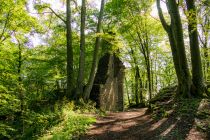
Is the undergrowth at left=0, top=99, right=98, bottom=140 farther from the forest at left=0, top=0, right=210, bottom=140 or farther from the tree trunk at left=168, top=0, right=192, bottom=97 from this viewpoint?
the tree trunk at left=168, top=0, right=192, bottom=97

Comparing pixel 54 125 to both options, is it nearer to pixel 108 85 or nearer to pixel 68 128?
pixel 68 128

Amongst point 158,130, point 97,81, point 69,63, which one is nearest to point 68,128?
point 158,130

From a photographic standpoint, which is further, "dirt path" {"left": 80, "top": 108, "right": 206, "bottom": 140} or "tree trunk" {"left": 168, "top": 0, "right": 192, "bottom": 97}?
"tree trunk" {"left": 168, "top": 0, "right": 192, "bottom": 97}

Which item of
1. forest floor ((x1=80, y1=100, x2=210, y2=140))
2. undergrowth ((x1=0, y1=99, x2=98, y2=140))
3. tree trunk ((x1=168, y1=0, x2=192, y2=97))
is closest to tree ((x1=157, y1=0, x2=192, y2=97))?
tree trunk ((x1=168, y1=0, x2=192, y2=97))

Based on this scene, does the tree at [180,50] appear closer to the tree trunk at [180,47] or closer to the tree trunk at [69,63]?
the tree trunk at [180,47]

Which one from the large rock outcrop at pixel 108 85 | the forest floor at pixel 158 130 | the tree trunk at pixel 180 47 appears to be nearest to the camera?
the forest floor at pixel 158 130

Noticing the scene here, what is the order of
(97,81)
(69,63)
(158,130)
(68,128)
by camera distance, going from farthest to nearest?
(97,81), (69,63), (68,128), (158,130)

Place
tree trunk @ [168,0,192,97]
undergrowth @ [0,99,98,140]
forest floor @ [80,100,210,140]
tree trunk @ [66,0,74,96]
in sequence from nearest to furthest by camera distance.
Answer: forest floor @ [80,100,210,140] → undergrowth @ [0,99,98,140] → tree trunk @ [168,0,192,97] → tree trunk @ [66,0,74,96]

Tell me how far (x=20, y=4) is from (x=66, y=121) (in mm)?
6333

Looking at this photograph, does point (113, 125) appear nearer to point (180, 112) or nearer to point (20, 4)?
point (180, 112)

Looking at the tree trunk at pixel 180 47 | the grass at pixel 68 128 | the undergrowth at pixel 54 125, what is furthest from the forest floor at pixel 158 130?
the tree trunk at pixel 180 47

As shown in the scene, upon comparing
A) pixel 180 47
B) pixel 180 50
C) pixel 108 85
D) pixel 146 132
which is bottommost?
pixel 146 132

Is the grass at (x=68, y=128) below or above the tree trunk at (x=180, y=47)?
below

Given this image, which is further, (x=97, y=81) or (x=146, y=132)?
(x=97, y=81)
